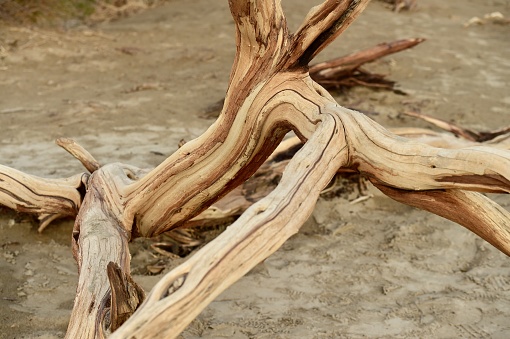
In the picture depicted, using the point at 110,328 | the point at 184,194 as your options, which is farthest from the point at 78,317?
the point at 184,194

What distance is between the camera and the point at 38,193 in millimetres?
3510

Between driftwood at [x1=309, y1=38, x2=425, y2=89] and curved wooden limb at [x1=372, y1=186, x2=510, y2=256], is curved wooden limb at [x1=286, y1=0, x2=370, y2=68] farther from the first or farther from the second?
driftwood at [x1=309, y1=38, x2=425, y2=89]

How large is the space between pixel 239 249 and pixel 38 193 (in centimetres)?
176

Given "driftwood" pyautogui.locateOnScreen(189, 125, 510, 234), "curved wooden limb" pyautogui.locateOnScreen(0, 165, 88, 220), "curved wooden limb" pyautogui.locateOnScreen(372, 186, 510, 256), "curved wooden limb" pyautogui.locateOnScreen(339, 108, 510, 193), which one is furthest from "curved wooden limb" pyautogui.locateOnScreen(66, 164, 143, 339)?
"curved wooden limb" pyautogui.locateOnScreen(372, 186, 510, 256)

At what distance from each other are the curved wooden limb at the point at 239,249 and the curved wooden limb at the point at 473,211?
31 centimetres

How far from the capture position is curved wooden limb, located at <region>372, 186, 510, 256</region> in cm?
239

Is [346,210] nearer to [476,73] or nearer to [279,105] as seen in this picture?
[279,105]

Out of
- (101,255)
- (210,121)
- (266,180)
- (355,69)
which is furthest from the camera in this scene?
(355,69)

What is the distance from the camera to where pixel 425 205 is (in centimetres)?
245

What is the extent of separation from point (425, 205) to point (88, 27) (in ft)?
18.7

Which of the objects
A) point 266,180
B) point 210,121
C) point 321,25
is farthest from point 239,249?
point 210,121

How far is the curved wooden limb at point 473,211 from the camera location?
2391 millimetres

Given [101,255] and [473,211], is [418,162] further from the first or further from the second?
[101,255]

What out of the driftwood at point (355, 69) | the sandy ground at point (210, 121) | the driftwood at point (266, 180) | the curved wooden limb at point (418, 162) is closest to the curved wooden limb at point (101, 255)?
the sandy ground at point (210, 121)
